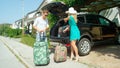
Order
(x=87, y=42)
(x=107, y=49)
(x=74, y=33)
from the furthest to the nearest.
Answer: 1. (x=107, y=49)
2. (x=87, y=42)
3. (x=74, y=33)

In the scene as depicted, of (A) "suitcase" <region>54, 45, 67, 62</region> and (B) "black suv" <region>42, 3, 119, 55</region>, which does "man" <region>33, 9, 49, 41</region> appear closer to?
(B) "black suv" <region>42, 3, 119, 55</region>

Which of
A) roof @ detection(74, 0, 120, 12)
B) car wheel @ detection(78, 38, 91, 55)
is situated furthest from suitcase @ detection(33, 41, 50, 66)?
roof @ detection(74, 0, 120, 12)

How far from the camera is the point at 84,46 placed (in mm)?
10766

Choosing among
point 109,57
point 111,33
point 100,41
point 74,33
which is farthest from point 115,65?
point 111,33

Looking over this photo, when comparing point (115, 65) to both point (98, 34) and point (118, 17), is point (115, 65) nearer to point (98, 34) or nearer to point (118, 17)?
point (98, 34)

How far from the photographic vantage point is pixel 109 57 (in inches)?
388

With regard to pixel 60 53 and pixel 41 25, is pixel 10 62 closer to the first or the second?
pixel 41 25

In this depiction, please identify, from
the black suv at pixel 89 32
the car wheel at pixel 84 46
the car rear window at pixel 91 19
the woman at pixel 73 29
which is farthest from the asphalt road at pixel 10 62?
the car rear window at pixel 91 19

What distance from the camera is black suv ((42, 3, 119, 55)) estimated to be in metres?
10.8

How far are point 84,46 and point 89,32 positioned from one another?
72 centimetres

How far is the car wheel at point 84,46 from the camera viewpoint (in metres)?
10.6

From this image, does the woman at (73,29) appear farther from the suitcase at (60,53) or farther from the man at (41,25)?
the man at (41,25)

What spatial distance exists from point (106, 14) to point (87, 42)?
610cm

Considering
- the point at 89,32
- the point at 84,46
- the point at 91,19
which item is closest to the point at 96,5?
the point at 91,19
